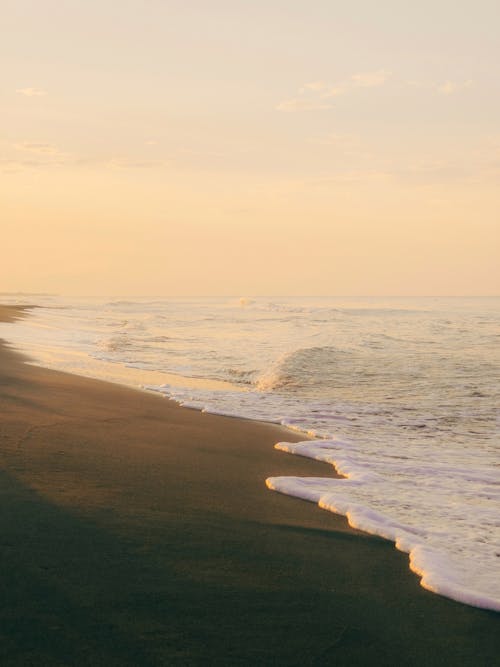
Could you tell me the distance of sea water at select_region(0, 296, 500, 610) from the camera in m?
4.41

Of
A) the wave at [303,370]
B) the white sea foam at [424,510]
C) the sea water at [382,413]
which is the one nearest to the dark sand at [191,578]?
the white sea foam at [424,510]

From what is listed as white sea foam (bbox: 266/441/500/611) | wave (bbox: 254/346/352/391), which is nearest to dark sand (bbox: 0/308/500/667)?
white sea foam (bbox: 266/441/500/611)

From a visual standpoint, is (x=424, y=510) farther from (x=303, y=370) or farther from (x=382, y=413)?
(x=303, y=370)

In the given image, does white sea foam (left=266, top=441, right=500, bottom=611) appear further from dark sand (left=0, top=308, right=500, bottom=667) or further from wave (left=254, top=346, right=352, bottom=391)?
wave (left=254, top=346, right=352, bottom=391)

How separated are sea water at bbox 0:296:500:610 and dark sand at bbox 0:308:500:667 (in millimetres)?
341

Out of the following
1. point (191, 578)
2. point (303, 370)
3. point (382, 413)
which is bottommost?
point (382, 413)

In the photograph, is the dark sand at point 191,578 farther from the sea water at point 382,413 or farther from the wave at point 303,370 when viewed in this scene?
the wave at point 303,370

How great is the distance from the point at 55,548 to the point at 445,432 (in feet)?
20.2

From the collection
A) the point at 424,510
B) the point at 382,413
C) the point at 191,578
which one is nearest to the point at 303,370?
the point at 382,413

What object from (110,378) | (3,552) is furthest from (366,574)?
(110,378)

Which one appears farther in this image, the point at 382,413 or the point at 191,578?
the point at 382,413

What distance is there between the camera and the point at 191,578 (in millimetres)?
3217

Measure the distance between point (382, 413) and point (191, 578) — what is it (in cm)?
704

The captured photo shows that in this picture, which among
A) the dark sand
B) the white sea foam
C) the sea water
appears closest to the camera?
the dark sand
